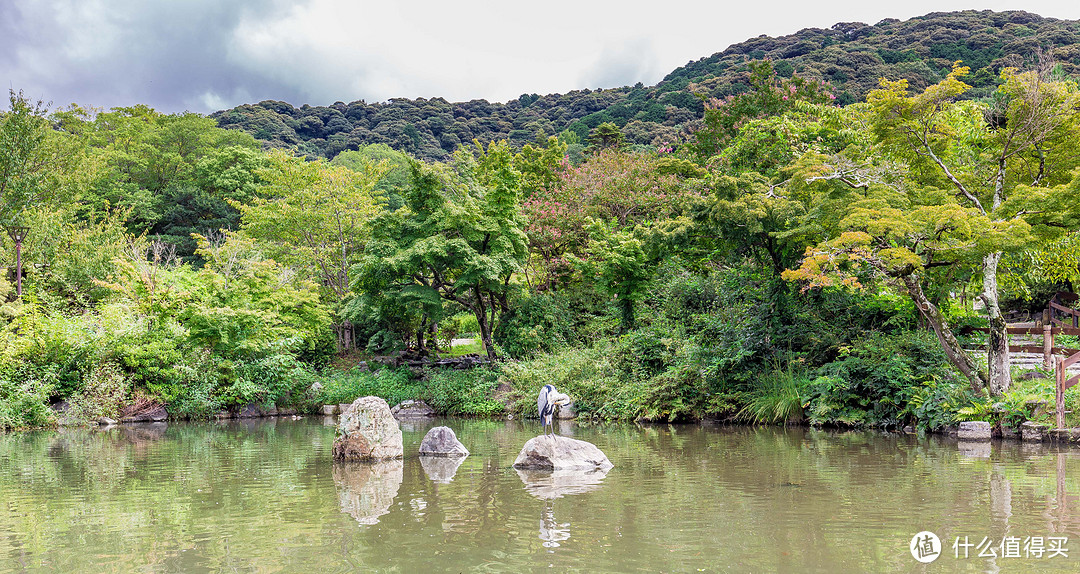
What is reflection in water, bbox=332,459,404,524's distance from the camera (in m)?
6.41

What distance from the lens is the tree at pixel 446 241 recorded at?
62.8 feet

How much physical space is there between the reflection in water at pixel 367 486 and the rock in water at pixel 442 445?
76cm

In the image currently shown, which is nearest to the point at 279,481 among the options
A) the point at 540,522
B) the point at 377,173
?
the point at 540,522

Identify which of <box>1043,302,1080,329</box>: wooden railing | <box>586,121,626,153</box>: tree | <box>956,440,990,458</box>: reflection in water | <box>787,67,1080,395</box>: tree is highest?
<box>586,121,626,153</box>: tree

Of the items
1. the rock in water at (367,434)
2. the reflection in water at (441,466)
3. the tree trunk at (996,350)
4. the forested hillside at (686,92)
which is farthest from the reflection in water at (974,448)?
the forested hillside at (686,92)

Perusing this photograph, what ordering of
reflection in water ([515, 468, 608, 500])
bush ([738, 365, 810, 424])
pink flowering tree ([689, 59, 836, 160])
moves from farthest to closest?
pink flowering tree ([689, 59, 836, 160]) < bush ([738, 365, 810, 424]) < reflection in water ([515, 468, 608, 500])

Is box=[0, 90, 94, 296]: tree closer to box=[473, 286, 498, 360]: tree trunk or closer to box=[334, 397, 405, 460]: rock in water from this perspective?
box=[473, 286, 498, 360]: tree trunk

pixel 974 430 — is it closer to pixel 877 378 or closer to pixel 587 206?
pixel 877 378

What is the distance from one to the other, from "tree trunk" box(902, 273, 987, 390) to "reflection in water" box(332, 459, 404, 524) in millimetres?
8452

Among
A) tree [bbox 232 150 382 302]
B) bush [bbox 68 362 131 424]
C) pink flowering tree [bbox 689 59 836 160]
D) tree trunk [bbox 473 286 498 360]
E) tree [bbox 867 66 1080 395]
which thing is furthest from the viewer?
pink flowering tree [bbox 689 59 836 160]

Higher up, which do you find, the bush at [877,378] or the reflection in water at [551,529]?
the bush at [877,378]

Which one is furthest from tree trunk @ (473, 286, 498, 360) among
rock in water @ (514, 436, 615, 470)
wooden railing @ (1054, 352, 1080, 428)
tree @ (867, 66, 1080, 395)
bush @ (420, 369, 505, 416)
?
wooden railing @ (1054, 352, 1080, 428)

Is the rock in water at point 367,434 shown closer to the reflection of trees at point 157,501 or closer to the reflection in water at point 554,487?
the reflection of trees at point 157,501

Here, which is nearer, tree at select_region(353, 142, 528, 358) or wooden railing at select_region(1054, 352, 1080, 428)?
wooden railing at select_region(1054, 352, 1080, 428)
